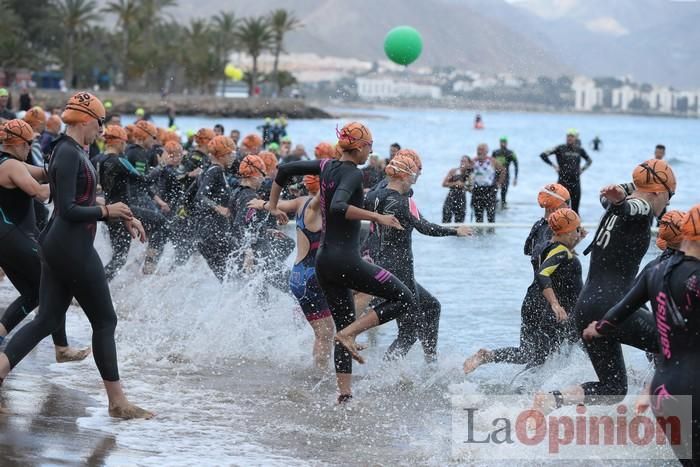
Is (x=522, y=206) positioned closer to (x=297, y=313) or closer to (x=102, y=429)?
(x=297, y=313)

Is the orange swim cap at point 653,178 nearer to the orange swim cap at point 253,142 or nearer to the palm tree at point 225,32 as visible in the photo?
the orange swim cap at point 253,142

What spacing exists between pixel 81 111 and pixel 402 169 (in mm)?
2659

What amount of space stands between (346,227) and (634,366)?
3.32 m

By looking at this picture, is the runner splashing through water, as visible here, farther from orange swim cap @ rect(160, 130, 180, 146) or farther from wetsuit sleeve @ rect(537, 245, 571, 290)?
orange swim cap @ rect(160, 130, 180, 146)

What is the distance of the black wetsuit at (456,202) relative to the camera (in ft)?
59.0

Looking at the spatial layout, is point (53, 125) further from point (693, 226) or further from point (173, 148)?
point (693, 226)

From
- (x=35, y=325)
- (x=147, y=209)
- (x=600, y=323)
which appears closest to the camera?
(x=600, y=323)

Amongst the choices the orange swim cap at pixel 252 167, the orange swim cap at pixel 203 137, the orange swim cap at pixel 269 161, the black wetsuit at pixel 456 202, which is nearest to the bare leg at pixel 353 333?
the orange swim cap at pixel 252 167

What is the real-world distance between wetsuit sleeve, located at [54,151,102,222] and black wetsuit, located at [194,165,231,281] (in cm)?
431

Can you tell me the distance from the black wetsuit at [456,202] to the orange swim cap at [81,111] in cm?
1193

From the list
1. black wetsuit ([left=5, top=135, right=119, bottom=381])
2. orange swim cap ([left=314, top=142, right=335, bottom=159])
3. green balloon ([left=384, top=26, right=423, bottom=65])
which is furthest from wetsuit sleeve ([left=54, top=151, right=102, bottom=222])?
green balloon ([left=384, top=26, right=423, bottom=65])

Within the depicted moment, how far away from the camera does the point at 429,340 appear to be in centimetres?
865

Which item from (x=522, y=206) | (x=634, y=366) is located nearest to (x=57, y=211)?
(x=634, y=366)

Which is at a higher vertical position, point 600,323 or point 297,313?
point 600,323
